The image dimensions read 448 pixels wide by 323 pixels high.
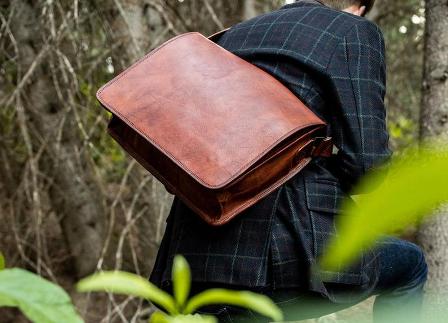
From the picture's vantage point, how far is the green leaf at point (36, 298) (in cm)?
34

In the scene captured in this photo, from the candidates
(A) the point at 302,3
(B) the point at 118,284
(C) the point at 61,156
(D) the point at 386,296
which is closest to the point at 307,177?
(A) the point at 302,3

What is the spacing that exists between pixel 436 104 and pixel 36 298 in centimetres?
185

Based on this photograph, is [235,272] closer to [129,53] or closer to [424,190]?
[424,190]

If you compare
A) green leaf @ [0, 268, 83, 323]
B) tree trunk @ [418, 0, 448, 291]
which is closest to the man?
tree trunk @ [418, 0, 448, 291]

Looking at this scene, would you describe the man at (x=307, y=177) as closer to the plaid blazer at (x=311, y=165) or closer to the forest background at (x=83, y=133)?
the plaid blazer at (x=311, y=165)

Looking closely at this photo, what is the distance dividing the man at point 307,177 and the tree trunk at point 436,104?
0.73 m


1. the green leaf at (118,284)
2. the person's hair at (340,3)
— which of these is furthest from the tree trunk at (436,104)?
the green leaf at (118,284)

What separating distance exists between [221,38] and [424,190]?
130 cm

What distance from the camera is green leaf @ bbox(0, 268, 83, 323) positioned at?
1.11 feet

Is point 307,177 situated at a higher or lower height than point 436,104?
higher

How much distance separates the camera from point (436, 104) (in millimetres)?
1975

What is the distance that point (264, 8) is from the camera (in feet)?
11.1

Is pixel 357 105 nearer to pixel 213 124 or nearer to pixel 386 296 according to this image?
pixel 213 124

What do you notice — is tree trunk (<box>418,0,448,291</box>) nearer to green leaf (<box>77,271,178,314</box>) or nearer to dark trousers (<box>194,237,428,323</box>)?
dark trousers (<box>194,237,428,323</box>)
